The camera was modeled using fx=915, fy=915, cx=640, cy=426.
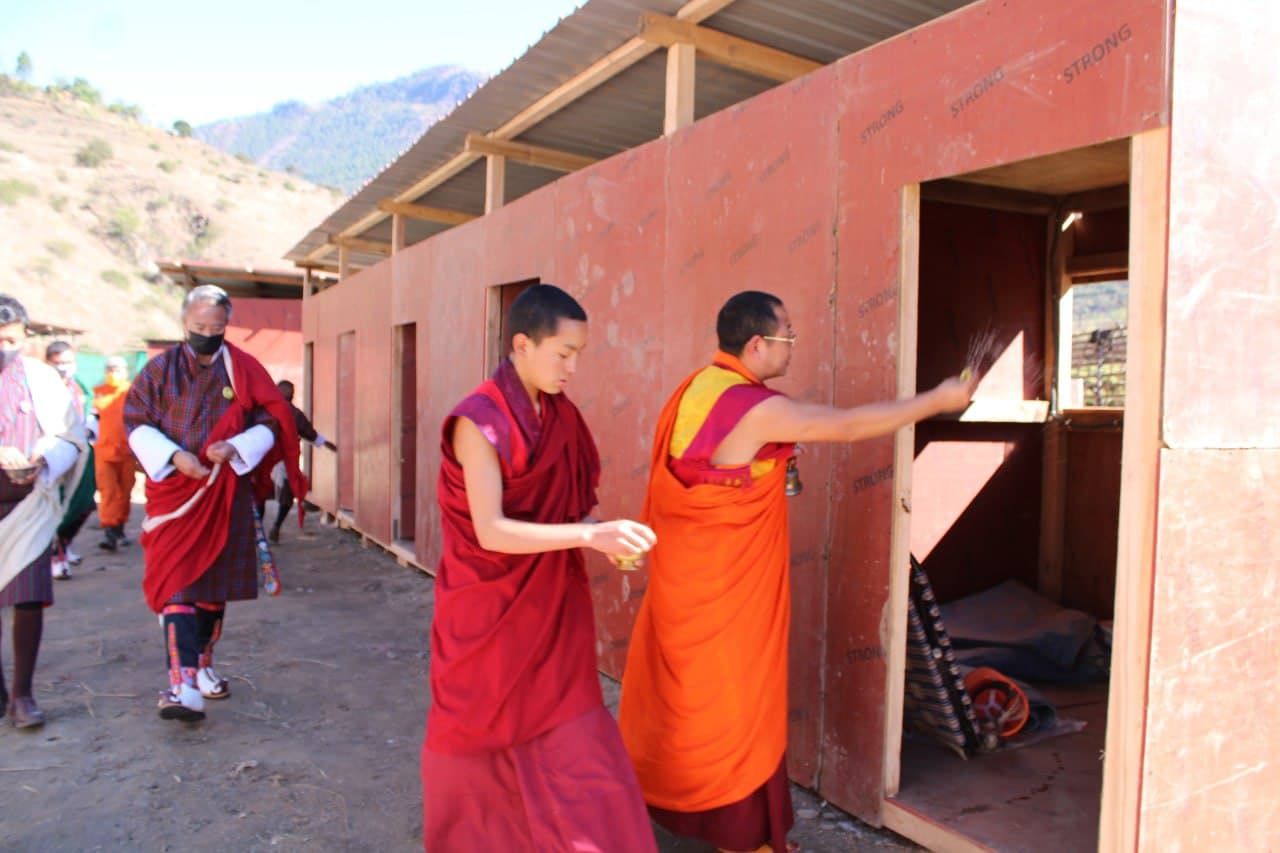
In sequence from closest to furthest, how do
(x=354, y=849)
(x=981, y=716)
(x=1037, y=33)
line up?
(x=1037, y=33), (x=354, y=849), (x=981, y=716)

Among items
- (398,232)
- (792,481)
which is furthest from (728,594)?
(398,232)

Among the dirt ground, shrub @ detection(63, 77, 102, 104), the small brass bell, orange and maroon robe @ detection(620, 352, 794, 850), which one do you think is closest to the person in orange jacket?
the dirt ground

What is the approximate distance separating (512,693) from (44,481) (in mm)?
2905

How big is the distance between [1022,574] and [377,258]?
10.9 m

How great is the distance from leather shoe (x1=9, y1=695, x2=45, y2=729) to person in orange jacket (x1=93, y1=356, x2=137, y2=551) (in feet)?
17.1

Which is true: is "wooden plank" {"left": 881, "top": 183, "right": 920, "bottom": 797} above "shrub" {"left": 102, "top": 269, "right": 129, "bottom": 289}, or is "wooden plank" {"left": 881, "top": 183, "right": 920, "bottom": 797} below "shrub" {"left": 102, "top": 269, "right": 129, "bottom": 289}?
below

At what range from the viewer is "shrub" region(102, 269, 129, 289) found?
3728 cm

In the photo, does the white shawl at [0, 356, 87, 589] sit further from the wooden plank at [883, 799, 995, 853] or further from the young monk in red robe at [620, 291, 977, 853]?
the wooden plank at [883, 799, 995, 853]

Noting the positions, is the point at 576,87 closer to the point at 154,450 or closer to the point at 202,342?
the point at 202,342

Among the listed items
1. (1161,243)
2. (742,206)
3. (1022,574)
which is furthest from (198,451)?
(1022,574)

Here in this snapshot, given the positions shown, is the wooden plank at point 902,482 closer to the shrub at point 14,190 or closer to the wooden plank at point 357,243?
the wooden plank at point 357,243

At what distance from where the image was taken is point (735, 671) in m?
2.85

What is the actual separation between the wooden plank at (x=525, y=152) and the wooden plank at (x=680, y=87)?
8.00 feet

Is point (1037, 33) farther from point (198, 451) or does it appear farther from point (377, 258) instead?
point (377, 258)
